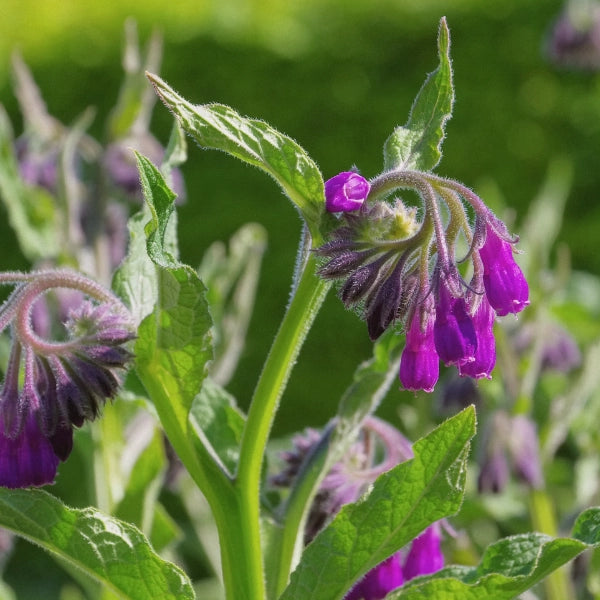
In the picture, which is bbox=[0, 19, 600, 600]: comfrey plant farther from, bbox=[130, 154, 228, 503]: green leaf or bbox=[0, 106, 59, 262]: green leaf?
bbox=[0, 106, 59, 262]: green leaf

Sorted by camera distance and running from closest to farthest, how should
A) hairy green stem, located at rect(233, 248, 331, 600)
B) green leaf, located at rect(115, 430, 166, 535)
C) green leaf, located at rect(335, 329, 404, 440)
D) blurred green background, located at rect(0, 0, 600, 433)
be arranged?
hairy green stem, located at rect(233, 248, 331, 600), green leaf, located at rect(335, 329, 404, 440), green leaf, located at rect(115, 430, 166, 535), blurred green background, located at rect(0, 0, 600, 433)

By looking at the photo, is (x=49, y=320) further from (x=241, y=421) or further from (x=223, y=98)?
(x=223, y=98)

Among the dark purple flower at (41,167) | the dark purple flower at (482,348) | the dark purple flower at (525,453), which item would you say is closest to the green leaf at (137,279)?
the dark purple flower at (482,348)

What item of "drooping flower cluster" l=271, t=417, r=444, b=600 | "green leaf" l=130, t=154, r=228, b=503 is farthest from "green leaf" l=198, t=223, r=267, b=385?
"green leaf" l=130, t=154, r=228, b=503

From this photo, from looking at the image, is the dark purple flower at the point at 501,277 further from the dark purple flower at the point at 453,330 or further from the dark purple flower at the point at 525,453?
the dark purple flower at the point at 525,453

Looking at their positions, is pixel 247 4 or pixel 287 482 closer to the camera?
pixel 287 482

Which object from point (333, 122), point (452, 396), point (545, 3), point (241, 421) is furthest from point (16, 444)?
point (545, 3)
